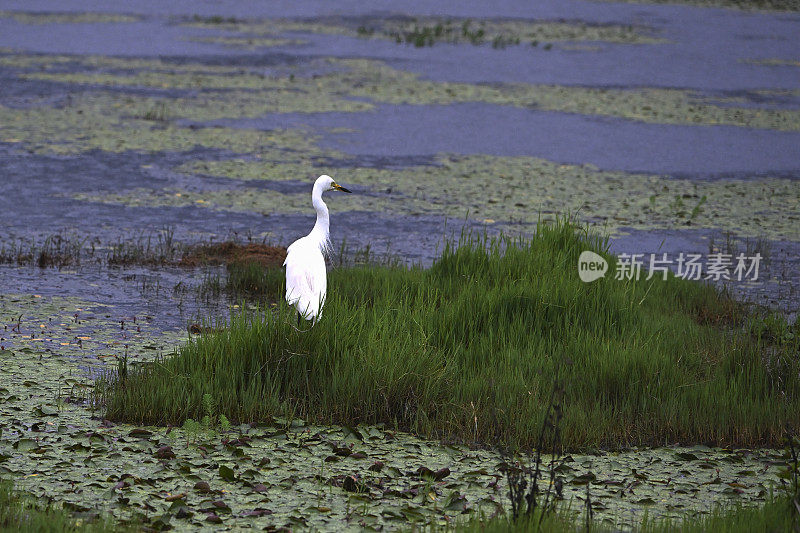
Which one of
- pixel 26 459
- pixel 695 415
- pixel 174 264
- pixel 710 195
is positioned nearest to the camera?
pixel 26 459

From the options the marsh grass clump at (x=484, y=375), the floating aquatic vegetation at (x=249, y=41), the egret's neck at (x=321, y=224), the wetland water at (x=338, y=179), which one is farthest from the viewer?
the floating aquatic vegetation at (x=249, y=41)

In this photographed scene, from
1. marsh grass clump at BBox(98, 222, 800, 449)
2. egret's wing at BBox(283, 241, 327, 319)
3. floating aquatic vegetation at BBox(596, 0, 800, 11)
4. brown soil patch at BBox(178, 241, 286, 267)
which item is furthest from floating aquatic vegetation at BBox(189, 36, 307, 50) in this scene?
marsh grass clump at BBox(98, 222, 800, 449)

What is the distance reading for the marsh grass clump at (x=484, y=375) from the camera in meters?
5.29

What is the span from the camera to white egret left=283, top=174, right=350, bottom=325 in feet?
19.9

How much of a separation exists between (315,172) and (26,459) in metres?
7.81

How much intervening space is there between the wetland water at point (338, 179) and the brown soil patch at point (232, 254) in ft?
1.40

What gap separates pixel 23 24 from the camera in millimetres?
27375

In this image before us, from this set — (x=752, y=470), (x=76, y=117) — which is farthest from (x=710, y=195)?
(x=76, y=117)

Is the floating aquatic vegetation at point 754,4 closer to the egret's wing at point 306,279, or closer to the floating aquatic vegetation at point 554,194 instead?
the floating aquatic vegetation at point 554,194

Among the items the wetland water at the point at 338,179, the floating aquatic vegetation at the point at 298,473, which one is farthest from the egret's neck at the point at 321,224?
the floating aquatic vegetation at the point at 298,473

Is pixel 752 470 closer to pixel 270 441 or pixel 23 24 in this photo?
pixel 270 441

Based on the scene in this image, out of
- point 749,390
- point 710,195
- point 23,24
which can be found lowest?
point 749,390

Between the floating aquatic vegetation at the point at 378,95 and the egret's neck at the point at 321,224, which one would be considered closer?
the egret's neck at the point at 321,224

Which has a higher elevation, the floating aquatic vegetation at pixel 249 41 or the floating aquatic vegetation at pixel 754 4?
the floating aquatic vegetation at pixel 754 4
